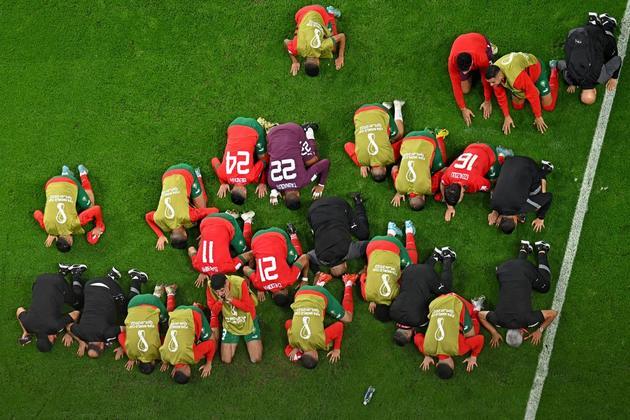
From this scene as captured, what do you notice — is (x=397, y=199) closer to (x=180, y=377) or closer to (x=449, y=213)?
(x=449, y=213)

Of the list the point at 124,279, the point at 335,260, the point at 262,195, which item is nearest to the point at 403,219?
the point at 335,260

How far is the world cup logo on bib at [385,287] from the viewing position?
10.9 m

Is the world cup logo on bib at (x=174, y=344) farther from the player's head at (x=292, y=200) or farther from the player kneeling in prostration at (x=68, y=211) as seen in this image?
the player's head at (x=292, y=200)

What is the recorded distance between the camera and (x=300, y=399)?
11422mm

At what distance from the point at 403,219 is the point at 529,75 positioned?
2.88 meters

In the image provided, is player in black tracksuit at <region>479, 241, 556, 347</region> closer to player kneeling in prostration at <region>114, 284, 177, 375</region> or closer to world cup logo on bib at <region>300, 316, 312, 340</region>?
world cup logo on bib at <region>300, 316, 312, 340</region>

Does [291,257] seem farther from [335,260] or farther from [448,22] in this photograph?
[448,22]

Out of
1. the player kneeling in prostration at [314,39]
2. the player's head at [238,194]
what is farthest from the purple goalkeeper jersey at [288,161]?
the player kneeling in prostration at [314,39]

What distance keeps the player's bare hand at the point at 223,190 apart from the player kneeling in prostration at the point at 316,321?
80.1 inches

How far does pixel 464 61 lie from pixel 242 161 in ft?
12.1

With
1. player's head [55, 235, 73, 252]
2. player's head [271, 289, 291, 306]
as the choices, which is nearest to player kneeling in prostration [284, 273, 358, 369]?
player's head [271, 289, 291, 306]

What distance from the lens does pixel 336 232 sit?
1112 centimetres

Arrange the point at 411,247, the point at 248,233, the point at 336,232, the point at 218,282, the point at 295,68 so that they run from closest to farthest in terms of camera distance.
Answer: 1. the point at 218,282
2. the point at 336,232
3. the point at 411,247
4. the point at 248,233
5. the point at 295,68

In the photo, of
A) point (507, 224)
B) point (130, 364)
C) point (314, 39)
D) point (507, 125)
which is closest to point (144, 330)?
point (130, 364)
